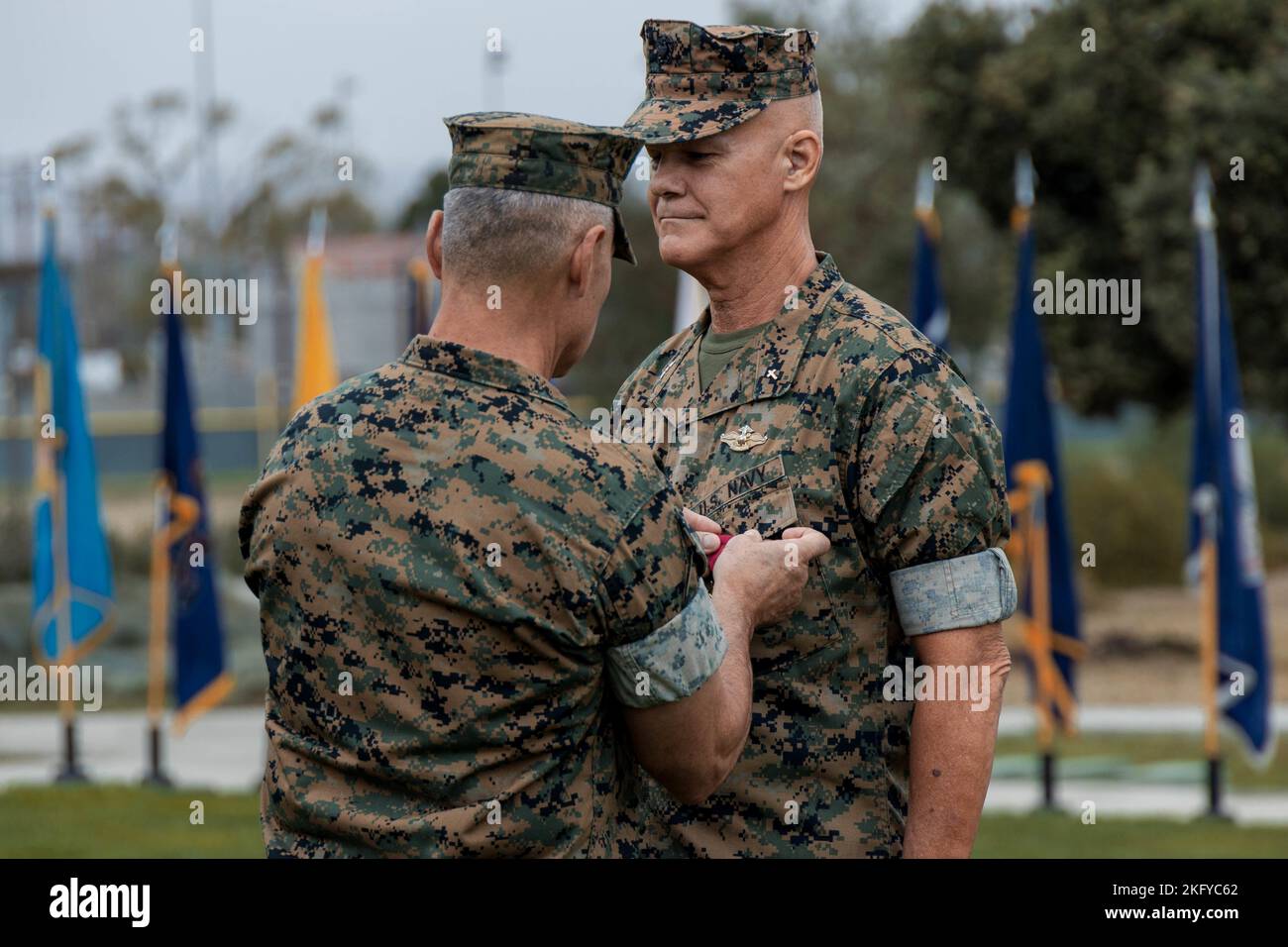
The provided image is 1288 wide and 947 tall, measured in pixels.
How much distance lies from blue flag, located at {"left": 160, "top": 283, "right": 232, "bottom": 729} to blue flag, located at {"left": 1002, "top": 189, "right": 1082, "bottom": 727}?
4818 millimetres

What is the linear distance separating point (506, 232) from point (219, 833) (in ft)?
22.6

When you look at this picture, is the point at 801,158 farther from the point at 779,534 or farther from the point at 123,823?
the point at 123,823

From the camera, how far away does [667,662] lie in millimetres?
2268

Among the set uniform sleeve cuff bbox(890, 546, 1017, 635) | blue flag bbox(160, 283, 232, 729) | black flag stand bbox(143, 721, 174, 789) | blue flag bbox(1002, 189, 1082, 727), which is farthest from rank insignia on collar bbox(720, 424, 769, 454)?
black flag stand bbox(143, 721, 174, 789)

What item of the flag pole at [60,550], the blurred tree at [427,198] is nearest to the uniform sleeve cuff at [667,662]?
the flag pole at [60,550]

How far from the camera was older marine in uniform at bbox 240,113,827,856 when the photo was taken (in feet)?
7.39

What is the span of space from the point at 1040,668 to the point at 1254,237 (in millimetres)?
3180

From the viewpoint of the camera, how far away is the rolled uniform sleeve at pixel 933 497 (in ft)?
8.71

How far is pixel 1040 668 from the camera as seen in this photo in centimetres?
938

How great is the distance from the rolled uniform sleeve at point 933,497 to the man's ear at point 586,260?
1.90 feet

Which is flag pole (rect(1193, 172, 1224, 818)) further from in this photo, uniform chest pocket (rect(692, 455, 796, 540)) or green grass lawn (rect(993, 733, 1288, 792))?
uniform chest pocket (rect(692, 455, 796, 540))

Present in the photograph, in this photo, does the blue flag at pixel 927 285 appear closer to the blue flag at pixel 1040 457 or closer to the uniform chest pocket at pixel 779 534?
the blue flag at pixel 1040 457
